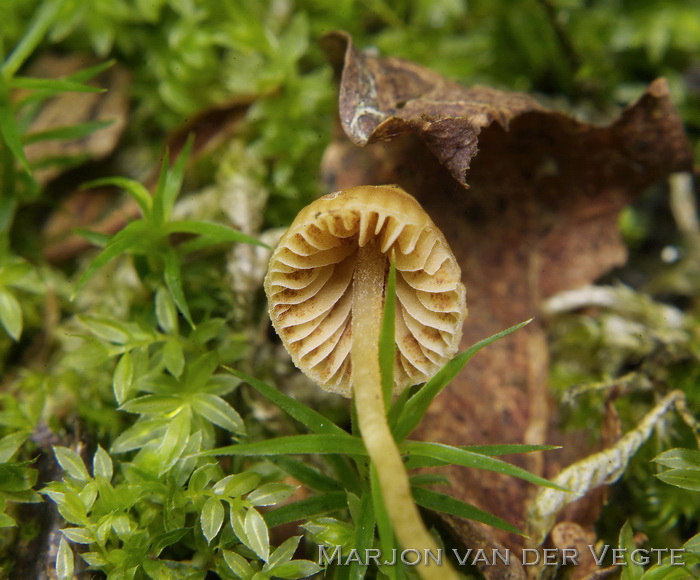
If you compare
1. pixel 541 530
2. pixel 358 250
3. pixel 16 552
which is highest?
pixel 358 250

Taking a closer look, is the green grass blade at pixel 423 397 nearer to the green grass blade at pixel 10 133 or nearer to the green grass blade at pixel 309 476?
the green grass blade at pixel 309 476

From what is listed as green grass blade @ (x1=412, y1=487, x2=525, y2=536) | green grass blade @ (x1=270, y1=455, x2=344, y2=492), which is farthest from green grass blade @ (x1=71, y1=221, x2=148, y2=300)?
green grass blade @ (x1=412, y1=487, x2=525, y2=536)

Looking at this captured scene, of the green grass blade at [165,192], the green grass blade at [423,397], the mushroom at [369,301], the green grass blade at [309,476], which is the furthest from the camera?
the green grass blade at [165,192]

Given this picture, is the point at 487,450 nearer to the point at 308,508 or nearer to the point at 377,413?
the point at 377,413

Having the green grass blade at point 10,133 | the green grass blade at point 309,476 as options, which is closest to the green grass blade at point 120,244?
the green grass blade at point 10,133

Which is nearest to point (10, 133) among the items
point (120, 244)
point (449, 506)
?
point (120, 244)

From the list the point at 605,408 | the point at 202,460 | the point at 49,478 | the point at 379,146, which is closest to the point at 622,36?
the point at 379,146

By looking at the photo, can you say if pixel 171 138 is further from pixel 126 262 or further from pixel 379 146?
pixel 379 146
